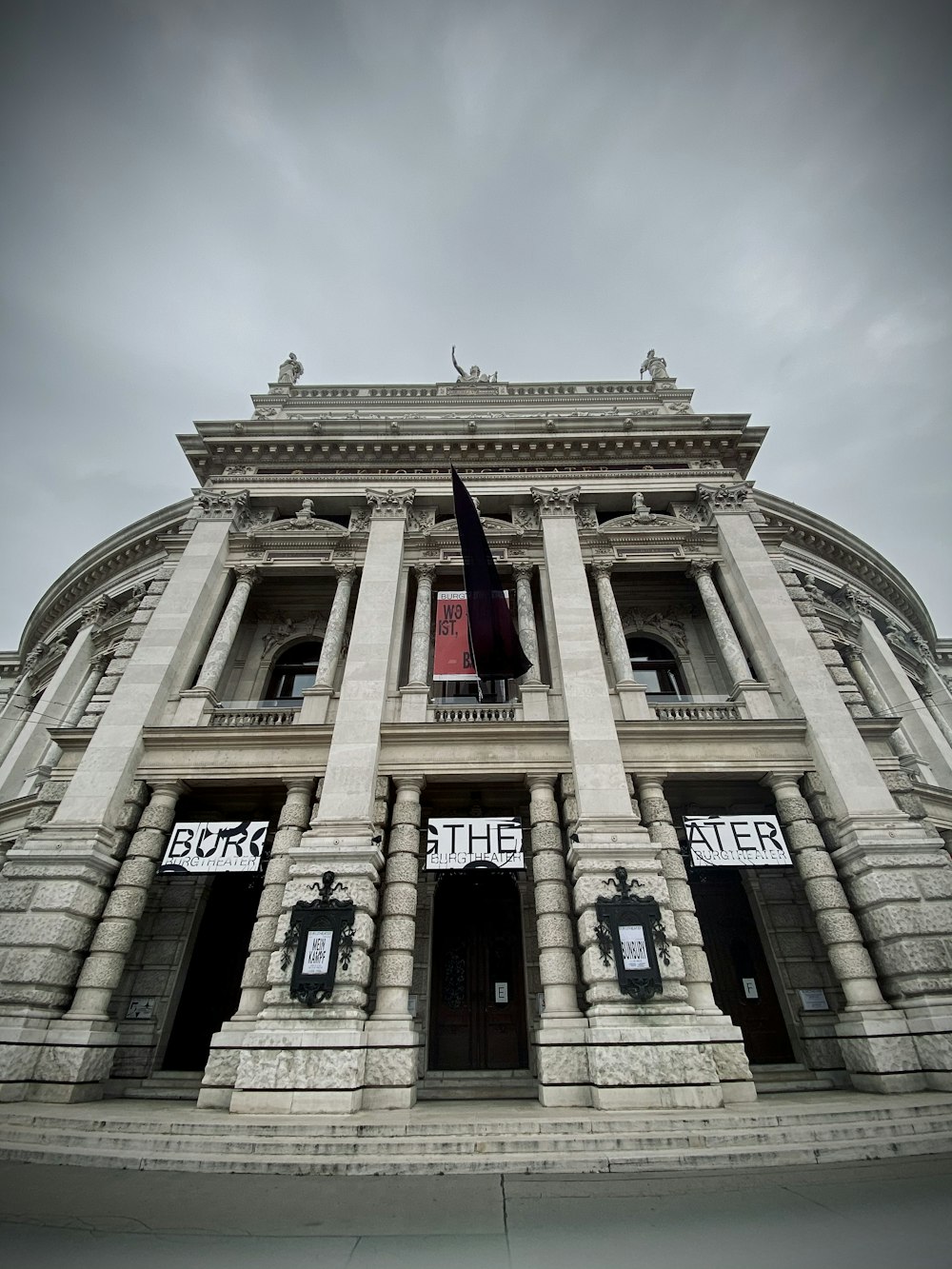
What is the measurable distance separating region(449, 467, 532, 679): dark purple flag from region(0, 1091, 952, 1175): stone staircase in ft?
29.6

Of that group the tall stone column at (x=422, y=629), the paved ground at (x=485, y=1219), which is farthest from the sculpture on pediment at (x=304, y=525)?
the paved ground at (x=485, y=1219)

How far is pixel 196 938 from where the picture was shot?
1495 cm

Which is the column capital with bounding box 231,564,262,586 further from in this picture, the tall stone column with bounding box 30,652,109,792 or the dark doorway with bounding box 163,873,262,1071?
the dark doorway with bounding box 163,873,262,1071

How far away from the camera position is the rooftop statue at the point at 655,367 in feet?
94.8

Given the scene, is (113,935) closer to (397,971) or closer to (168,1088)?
(168,1088)

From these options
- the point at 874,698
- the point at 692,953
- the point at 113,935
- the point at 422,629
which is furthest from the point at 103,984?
the point at 874,698

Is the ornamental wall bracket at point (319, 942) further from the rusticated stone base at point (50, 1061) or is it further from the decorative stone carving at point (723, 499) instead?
the decorative stone carving at point (723, 499)

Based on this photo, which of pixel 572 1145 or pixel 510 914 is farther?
pixel 510 914

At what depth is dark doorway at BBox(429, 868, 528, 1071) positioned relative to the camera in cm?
1375

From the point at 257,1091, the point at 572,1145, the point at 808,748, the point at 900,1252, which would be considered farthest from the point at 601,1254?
the point at 808,748

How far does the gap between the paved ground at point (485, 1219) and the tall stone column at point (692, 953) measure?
452cm

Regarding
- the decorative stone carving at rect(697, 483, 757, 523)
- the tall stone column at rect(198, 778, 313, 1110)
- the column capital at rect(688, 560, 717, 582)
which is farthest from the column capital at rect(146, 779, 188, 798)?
the decorative stone carving at rect(697, 483, 757, 523)

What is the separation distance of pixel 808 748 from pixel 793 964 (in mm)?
5232

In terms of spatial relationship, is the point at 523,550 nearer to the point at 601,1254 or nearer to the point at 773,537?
the point at 773,537
